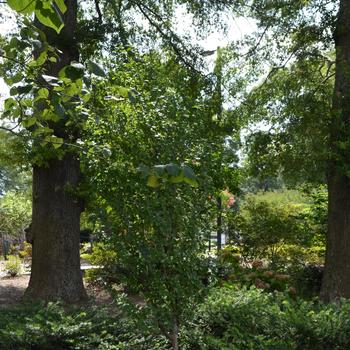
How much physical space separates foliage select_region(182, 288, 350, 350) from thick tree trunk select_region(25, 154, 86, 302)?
14.1 ft

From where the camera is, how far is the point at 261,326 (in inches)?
181

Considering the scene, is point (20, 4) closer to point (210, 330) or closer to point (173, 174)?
point (173, 174)

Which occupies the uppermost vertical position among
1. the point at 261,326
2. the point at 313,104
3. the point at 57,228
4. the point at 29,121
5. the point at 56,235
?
the point at 313,104

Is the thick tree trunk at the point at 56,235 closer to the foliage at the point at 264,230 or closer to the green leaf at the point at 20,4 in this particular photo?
the foliage at the point at 264,230

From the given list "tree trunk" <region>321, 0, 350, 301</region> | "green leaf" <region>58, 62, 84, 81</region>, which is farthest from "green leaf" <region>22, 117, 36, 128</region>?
"tree trunk" <region>321, 0, 350, 301</region>

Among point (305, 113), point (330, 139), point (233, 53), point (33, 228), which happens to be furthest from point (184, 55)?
point (33, 228)

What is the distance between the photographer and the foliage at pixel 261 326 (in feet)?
13.8

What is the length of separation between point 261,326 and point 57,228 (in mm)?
4926

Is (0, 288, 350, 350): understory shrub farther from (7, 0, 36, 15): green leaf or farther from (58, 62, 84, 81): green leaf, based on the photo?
(7, 0, 36, 15): green leaf

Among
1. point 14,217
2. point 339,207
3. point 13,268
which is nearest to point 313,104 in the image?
point 339,207

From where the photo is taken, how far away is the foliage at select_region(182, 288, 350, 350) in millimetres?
4211

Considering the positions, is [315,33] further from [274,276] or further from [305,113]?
[274,276]

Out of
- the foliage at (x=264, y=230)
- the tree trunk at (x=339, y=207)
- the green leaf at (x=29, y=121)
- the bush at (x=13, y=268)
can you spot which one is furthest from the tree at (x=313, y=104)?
the bush at (x=13, y=268)

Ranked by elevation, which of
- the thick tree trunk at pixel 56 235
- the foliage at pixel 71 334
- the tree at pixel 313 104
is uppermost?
the tree at pixel 313 104
